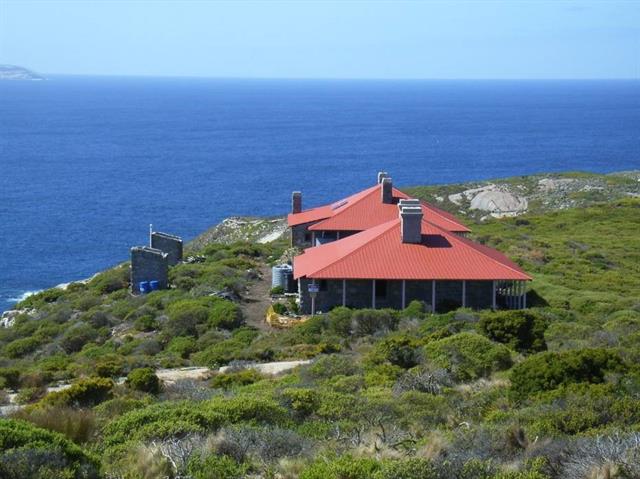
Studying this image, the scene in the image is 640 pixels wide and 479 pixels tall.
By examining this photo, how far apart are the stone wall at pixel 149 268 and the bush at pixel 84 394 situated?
58.1 feet

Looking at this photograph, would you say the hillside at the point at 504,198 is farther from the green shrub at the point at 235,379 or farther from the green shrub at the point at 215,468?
the green shrub at the point at 215,468

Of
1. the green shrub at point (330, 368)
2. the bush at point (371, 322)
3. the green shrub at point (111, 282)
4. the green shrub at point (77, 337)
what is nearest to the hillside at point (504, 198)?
the green shrub at point (111, 282)

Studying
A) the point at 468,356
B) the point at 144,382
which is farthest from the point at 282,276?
the point at 144,382

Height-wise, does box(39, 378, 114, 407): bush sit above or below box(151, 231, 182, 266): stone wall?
above

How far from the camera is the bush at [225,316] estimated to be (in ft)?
81.2

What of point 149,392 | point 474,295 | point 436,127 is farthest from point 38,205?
point 436,127

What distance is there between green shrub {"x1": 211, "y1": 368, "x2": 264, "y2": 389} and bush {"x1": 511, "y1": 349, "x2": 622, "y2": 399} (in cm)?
495

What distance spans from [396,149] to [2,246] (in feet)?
259

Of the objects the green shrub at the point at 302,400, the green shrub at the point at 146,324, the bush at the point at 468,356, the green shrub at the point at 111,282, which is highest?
the green shrub at the point at 302,400

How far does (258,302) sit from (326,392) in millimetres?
16350

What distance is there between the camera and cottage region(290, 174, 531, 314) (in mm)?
25281

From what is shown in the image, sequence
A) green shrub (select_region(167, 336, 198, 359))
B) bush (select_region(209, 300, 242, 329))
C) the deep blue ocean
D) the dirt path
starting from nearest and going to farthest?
1. green shrub (select_region(167, 336, 198, 359))
2. bush (select_region(209, 300, 242, 329))
3. the dirt path
4. the deep blue ocean

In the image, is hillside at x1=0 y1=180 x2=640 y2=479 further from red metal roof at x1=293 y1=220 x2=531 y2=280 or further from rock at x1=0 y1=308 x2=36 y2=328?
rock at x1=0 y1=308 x2=36 y2=328

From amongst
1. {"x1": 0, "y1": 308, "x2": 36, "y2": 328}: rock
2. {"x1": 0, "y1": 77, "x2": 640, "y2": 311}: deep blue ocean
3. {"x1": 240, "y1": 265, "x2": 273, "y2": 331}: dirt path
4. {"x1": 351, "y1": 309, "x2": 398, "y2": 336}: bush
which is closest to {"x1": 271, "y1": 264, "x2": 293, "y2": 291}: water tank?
{"x1": 240, "y1": 265, "x2": 273, "y2": 331}: dirt path
